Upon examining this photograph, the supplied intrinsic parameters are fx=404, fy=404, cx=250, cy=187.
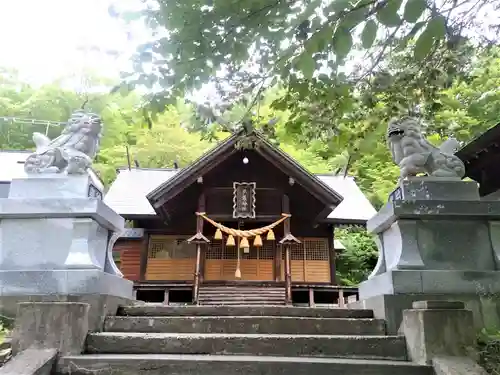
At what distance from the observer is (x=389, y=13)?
1.94 metres

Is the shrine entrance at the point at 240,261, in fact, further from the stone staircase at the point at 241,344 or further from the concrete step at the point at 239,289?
the stone staircase at the point at 241,344

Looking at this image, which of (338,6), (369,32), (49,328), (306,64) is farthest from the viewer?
(49,328)

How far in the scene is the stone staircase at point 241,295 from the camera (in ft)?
37.9

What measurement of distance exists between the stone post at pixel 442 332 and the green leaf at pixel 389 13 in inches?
95.9

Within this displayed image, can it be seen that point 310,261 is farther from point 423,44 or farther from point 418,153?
point 423,44

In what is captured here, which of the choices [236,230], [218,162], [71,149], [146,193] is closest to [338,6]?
[71,149]

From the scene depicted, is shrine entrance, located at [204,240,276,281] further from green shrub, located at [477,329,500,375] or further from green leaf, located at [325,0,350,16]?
green leaf, located at [325,0,350,16]

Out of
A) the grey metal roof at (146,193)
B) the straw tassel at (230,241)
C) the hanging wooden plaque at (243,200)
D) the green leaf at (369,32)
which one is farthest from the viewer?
the grey metal roof at (146,193)

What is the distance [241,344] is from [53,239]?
2.35 metres

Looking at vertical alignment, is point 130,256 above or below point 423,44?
above

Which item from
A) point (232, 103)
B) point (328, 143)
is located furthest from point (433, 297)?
point (232, 103)

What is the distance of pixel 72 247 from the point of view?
14.1 ft

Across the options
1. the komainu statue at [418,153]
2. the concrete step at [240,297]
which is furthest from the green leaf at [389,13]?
the concrete step at [240,297]

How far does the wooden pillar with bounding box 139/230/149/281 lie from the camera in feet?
Result: 42.5
